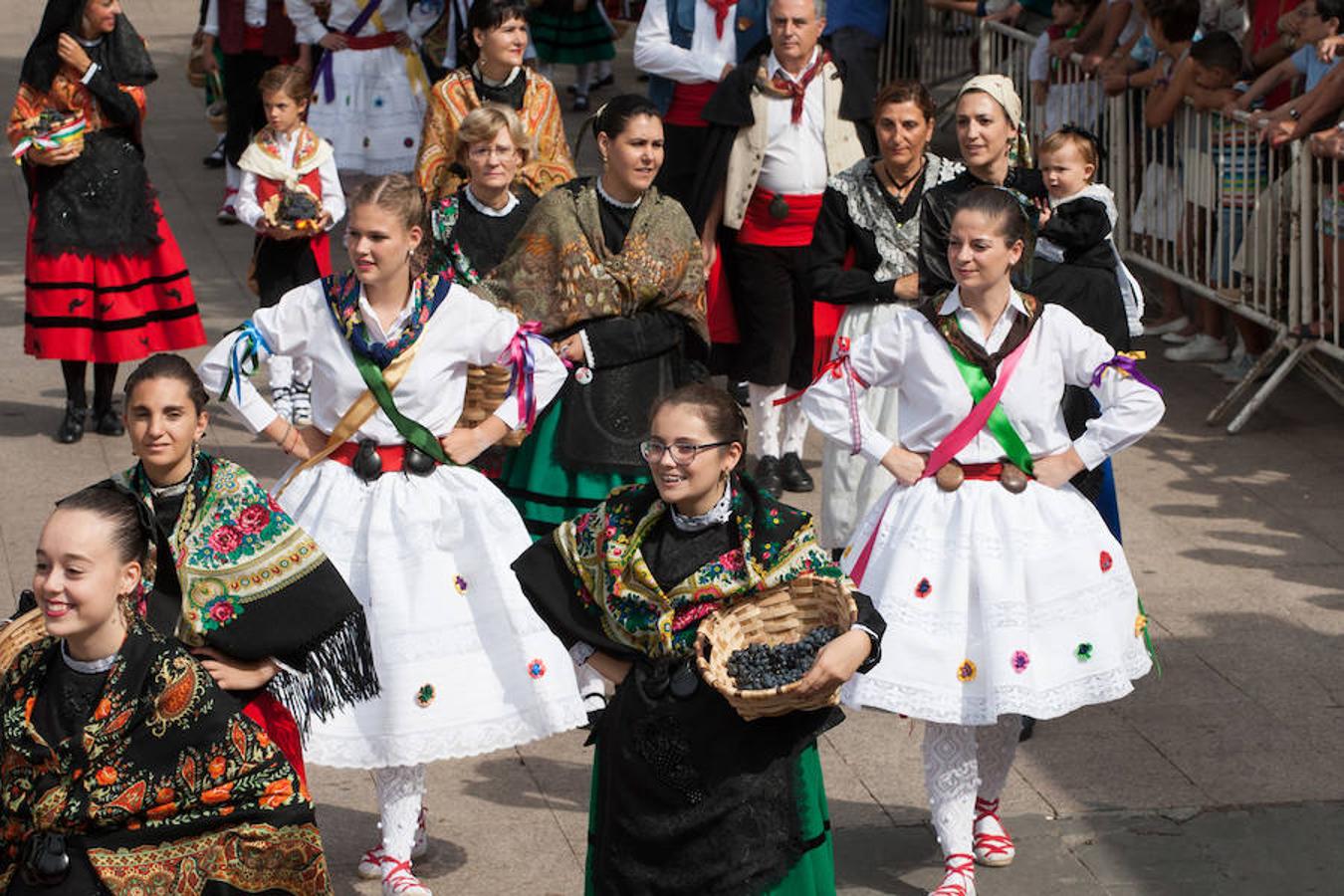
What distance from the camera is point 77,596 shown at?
4.85 m

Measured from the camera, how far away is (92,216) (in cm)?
1112

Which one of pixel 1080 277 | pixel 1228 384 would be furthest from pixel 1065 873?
pixel 1228 384

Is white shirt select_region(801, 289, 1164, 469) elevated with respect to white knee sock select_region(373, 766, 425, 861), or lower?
elevated

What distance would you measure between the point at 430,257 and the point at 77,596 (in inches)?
149

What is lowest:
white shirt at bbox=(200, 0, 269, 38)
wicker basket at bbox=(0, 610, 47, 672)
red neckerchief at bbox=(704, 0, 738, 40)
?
wicker basket at bbox=(0, 610, 47, 672)

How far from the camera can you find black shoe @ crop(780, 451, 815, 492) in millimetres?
10648

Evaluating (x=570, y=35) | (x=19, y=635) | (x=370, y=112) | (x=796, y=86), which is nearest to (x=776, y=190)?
(x=796, y=86)

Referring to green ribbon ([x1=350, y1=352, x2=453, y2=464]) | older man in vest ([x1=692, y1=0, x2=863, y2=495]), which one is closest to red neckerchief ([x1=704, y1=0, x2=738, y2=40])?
older man in vest ([x1=692, y1=0, x2=863, y2=495])

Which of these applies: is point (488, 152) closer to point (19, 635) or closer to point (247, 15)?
point (19, 635)

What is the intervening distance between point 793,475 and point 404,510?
413 centimetres

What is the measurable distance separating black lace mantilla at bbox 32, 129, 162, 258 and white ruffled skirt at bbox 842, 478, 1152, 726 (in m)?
5.57

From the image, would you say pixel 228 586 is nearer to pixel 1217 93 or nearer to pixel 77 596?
pixel 77 596

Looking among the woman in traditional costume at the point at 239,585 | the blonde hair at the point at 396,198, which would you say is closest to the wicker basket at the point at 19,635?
the woman in traditional costume at the point at 239,585

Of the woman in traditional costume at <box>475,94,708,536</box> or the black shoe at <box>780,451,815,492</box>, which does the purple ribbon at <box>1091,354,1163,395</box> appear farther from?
the black shoe at <box>780,451,815,492</box>
